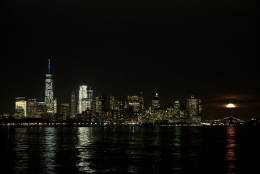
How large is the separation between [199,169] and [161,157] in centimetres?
1173

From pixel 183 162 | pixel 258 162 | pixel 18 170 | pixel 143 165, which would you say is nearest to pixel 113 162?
pixel 143 165

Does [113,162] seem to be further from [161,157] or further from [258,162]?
[258,162]

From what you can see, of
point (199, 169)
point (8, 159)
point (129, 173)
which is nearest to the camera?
point (129, 173)

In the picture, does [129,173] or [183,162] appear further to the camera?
[183,162]

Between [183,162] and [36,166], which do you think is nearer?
[36,166]

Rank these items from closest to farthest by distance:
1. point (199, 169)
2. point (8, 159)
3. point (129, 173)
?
point (129, 173), point (199, 169), point (8, 159)

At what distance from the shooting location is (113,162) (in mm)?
49750

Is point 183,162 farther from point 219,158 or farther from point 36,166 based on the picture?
point 36,166

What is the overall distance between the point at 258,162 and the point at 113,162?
1656cm

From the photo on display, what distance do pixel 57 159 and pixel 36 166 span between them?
7.14 metres

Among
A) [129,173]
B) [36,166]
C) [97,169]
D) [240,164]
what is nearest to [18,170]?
[36,166]

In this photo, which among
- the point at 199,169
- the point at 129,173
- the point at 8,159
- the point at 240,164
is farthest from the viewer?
the point at 8,159

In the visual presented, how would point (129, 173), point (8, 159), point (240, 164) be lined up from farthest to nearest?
point (8, 159)
point (240, 164)
point (129, 173)

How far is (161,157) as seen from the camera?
5556cm
